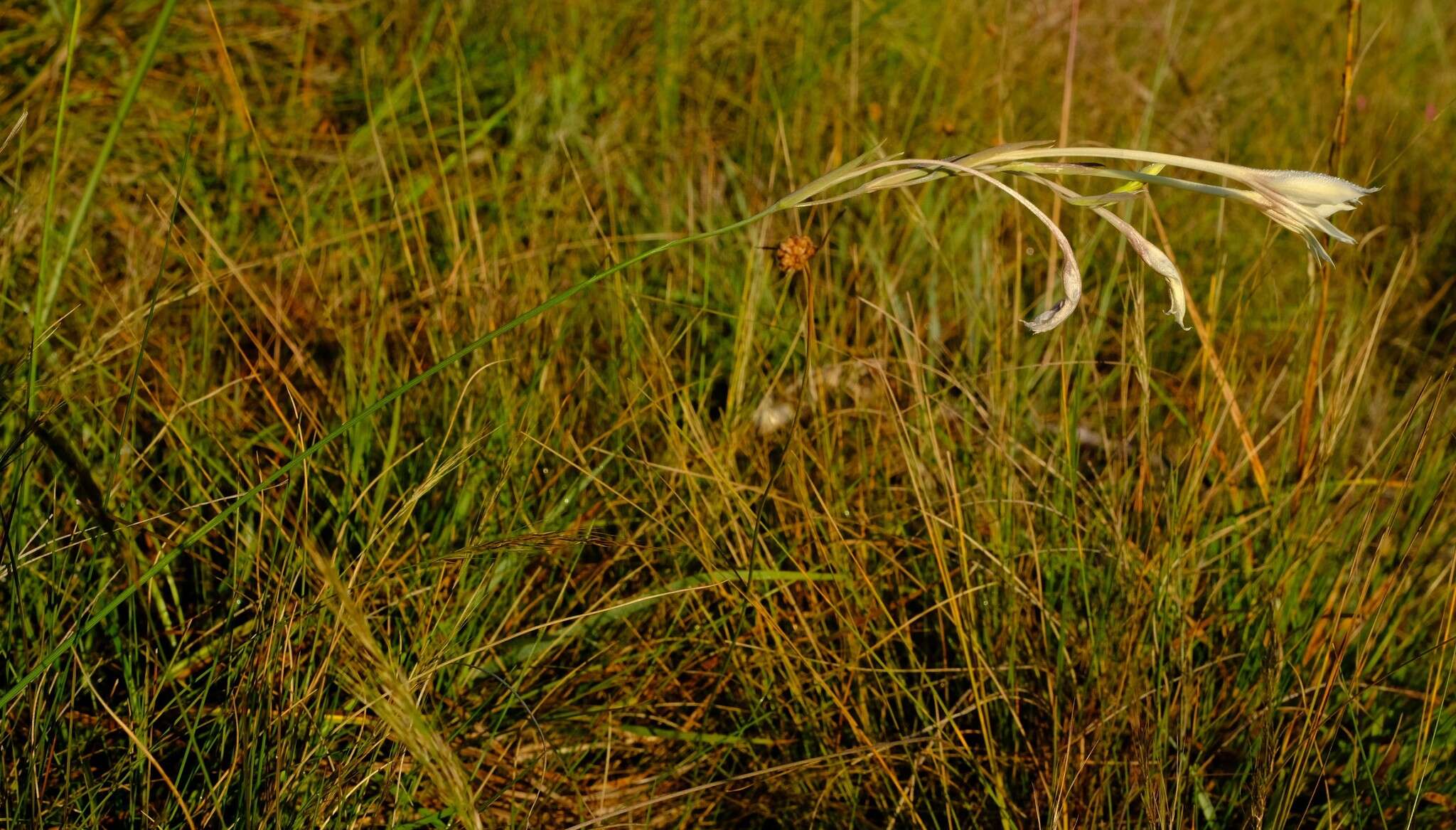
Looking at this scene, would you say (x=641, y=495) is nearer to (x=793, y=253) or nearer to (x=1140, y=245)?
(x=793, y=253)

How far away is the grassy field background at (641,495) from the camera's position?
0.98 metres

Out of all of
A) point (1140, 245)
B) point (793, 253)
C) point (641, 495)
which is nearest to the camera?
point (1140, 245)

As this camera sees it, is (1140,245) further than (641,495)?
No

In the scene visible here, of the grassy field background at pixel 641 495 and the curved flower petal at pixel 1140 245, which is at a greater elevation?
the curved flower petal at pixel 1140 245

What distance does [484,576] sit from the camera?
3.40 feet

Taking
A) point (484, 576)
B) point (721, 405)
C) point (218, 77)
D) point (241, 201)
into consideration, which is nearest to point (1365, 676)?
point (721, 405)

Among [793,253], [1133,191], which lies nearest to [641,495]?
[793,253]

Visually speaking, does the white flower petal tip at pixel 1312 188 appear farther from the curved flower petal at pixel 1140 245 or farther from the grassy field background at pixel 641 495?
the grassy field background at pixel 641 495

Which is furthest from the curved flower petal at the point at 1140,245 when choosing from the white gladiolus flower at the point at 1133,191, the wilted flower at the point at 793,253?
the wilted flower at the point at 793,253

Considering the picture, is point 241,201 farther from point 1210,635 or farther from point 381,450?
point 1210,635

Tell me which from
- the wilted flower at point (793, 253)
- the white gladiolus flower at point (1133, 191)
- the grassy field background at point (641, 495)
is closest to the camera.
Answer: the white gladiolus flower at point (1133, 191)

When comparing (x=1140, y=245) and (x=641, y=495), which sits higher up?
(x=1140, y=245)

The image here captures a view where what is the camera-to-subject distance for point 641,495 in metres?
1.26

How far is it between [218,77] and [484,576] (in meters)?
1.35
